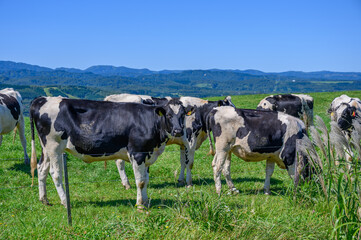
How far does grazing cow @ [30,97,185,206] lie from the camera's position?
8859 millimetres

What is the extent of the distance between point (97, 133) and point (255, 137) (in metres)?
4.15

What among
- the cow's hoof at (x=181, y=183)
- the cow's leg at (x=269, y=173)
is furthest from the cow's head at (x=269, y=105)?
the cow's leg at (x=269, y=173)

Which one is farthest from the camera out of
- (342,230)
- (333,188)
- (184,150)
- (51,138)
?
(184,150)

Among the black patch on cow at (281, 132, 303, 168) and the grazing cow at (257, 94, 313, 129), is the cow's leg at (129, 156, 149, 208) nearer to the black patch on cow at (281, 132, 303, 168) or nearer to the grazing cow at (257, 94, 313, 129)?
the black patch on cow at (281, 132, 303, 168)

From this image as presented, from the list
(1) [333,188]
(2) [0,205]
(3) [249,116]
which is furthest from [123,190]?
(1) [333,188]

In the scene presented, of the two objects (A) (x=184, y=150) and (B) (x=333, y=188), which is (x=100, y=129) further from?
(B) (x=333, y=188)

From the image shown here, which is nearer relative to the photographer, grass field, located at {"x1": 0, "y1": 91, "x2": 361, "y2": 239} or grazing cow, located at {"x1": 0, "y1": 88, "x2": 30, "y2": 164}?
grass field, located at {"x1": 0, "y1": 91, "x2": 361, "y2": 239}

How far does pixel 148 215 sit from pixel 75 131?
347 centimetres

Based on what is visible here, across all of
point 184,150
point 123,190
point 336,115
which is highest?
point 336,115

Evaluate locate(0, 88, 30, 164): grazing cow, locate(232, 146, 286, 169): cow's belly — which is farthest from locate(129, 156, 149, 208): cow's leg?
locate(0, 88, 30, 164): grazing cow

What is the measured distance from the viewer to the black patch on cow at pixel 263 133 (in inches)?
392

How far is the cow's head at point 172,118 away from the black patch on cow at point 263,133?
173cm

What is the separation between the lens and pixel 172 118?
9.34m

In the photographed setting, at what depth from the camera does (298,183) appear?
729 cm
